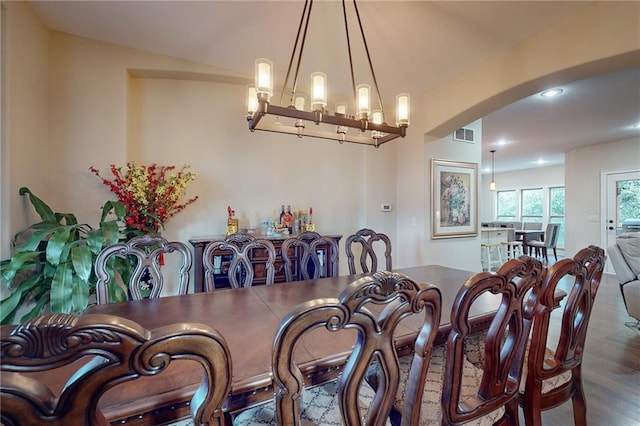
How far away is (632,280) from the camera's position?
305 centimetres

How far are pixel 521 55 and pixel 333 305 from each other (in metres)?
3.27

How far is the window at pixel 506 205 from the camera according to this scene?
9.88 metres

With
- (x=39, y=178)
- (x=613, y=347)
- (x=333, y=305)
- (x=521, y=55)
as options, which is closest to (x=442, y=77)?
(x=521, y=55)

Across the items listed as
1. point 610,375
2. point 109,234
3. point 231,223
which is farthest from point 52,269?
point 610,375

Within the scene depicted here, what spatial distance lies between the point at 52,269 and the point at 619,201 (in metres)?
8.86

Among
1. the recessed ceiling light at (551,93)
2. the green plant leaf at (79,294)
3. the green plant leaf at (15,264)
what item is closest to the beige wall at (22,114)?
the green plant leaf at (15,264)

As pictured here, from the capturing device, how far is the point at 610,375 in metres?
2.20

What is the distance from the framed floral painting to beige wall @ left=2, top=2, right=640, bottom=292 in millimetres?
128

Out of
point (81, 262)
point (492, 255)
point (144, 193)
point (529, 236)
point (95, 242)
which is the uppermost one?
point (144, 193)

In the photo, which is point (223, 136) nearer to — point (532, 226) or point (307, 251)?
point (307, 251)

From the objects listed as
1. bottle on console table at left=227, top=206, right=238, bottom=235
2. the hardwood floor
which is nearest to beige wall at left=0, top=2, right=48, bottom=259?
bottle on console table at left=227, top=206, right=238, bottom=235

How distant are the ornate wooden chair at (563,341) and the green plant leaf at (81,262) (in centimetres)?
246

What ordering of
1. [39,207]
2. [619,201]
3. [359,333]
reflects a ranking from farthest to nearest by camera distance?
[619,201] → [39,207] → [359,333]

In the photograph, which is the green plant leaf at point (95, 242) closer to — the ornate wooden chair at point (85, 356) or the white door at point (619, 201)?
the ornate wooden chair at point (85, 356)
